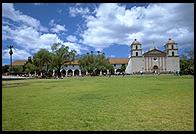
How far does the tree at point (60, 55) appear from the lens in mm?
57750

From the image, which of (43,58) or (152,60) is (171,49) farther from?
(43,58)

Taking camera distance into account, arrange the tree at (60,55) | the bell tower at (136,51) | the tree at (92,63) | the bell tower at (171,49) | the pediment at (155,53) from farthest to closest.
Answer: the pediment at (155,53) < the bell tower at (136,51) < the bell tower at (171,49) < the tree at (92,63) < the tree at (60,55)

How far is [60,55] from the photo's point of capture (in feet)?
190

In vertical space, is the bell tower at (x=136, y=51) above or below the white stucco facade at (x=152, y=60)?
above

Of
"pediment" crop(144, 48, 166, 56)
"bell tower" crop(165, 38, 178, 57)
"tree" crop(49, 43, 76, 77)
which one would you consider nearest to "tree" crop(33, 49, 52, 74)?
"tree" crop(49, 43, 76, 77)

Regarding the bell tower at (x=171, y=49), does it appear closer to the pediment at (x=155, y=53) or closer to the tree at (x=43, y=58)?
the pediment at (x=155, y=53)

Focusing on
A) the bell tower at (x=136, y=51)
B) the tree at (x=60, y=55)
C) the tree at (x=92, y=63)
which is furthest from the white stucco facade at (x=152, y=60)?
the tree at (x=60, y=55)

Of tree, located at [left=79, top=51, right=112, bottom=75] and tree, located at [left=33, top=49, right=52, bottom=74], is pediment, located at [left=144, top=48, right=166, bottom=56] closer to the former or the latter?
tree, located at [left=79, top=51, right=112, bottom=75]

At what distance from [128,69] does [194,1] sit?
96.0m

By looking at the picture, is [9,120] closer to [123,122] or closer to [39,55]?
[123,122]

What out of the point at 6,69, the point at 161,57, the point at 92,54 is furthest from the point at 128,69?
the point at 6,69

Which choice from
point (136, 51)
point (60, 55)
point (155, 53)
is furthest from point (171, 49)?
point (60, 55)

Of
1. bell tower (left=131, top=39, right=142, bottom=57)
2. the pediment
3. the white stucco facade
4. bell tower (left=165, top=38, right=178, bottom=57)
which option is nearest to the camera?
bell tower (left=165, top=38, right=178, bottom=57)

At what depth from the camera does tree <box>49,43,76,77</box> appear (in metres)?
57.8
